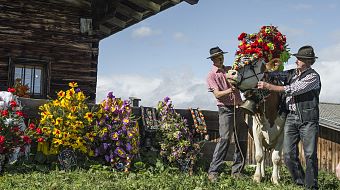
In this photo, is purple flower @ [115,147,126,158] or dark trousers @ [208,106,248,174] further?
purple flower @ [115,147,126,158]

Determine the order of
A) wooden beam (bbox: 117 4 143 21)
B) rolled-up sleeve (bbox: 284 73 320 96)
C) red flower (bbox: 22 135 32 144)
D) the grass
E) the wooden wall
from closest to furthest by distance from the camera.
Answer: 1. the grass
2. rolled-up sleeve (bbox: 284 73 320 96)
3. red flower (bbox: 22 135 32 144)
4. the wooden wall
5. wooden beam (bbox: 117 4 143 21)

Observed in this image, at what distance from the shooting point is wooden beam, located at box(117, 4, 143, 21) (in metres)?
14.4

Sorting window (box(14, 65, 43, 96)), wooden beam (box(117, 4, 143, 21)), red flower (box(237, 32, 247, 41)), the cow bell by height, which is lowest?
the cow bell

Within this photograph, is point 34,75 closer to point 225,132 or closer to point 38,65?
point 38,65

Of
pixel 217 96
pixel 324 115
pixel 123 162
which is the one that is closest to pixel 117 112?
pixel 123 162

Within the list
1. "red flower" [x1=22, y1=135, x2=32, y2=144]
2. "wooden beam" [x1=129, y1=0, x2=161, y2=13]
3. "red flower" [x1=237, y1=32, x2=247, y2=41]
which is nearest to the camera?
"red flower" [x1=237, y1=32, x2=247, y2=41]

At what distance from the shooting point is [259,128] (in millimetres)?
7875

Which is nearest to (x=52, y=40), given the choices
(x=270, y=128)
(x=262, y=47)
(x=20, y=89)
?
(x=20, y=89)

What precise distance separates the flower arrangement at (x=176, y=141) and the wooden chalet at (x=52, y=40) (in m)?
3.89

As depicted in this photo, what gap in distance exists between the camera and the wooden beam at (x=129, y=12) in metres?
14.4

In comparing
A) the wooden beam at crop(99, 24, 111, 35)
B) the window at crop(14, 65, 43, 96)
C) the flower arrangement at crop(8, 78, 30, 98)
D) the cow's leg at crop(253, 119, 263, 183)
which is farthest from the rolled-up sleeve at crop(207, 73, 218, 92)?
the wooden beam at crop(99, 24, 111, 35)

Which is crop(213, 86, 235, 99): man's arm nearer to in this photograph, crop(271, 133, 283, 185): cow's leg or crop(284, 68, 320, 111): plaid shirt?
crop(284, 68, 320, 111): plaid shirt

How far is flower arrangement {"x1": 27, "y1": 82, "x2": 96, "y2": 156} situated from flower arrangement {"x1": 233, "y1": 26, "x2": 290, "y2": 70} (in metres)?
3.11

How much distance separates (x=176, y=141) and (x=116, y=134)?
48.5 inches
